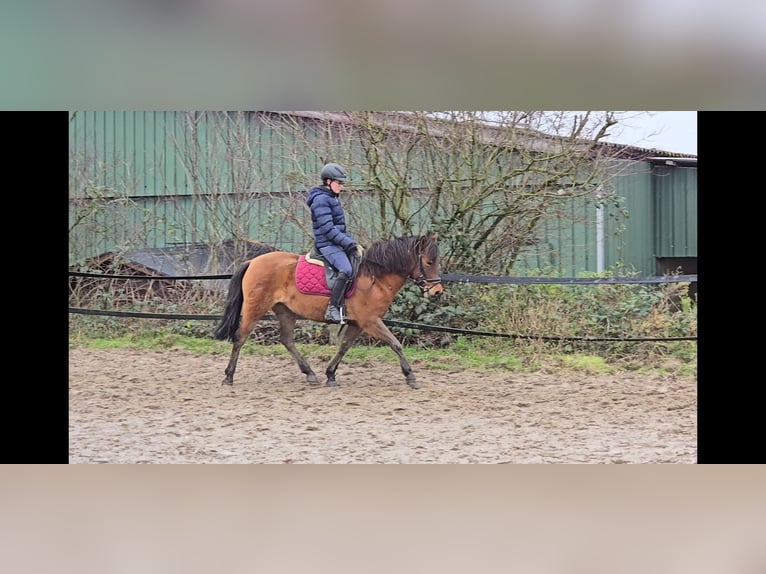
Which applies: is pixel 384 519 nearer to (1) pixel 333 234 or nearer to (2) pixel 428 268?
(2) pixel 428 268

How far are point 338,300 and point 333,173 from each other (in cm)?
105

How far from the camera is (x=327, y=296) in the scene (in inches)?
303

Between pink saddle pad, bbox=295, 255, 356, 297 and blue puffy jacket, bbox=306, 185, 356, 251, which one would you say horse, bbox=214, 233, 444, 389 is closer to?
pink saddle pad, bbox=295, 255, 356, 297

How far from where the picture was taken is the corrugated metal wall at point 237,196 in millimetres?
7707

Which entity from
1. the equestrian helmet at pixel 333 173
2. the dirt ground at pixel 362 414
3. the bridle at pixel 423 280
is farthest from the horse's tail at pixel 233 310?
the bridle at pixel 423 280

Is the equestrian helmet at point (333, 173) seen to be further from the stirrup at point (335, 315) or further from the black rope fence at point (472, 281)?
the black rope fence at point (472, 281)

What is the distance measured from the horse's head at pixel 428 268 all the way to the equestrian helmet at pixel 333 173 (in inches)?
33.0

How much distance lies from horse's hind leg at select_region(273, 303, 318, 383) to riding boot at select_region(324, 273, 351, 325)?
0.32m

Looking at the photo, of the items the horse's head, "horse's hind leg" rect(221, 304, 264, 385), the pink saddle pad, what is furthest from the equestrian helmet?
"horse's hind leg" rect(221, 304, 264, 385)

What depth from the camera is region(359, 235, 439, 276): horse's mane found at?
773cm
